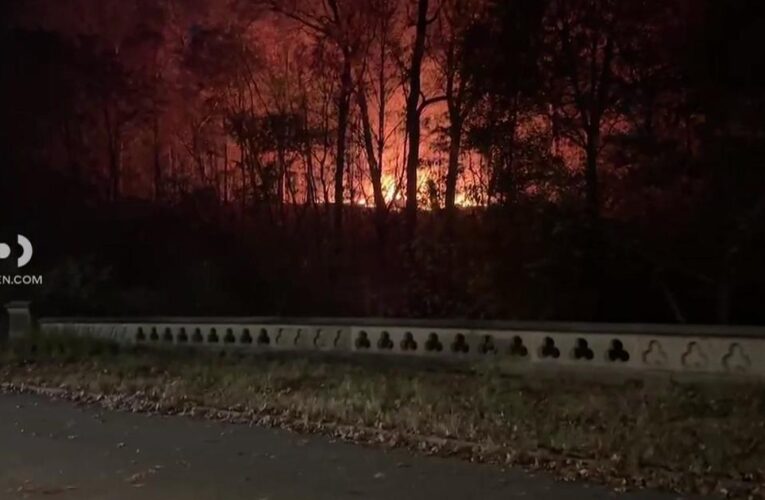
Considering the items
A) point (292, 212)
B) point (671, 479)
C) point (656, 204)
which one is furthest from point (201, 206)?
point (671, 479)

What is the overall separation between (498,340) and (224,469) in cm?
461

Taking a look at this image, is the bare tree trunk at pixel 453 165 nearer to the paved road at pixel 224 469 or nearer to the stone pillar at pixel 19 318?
the paved road at pixel 224 469

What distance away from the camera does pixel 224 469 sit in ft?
22.2

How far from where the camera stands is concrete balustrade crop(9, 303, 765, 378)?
8.88m

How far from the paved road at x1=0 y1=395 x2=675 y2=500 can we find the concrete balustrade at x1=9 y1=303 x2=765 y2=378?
3.36 m

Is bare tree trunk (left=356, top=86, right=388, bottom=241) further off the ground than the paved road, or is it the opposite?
bare tree trunk (left=356, top=86, right=388, bottom=241)

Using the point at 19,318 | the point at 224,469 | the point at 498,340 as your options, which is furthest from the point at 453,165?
the point at 19,318

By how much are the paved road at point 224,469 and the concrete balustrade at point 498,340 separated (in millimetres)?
3362

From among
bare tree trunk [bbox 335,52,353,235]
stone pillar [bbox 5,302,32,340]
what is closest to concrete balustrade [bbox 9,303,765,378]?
stone pillar [bbox 5,302,32,340]

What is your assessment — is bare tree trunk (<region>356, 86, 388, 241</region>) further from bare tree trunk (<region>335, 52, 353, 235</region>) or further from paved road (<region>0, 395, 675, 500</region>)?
paved road (<region>0, 395, 675, 500</region>)

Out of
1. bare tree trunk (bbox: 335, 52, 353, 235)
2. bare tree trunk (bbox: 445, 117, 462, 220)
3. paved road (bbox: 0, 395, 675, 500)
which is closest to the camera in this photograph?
paved road (bbox: 0, 395, 675, 500)

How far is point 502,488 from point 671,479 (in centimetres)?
106

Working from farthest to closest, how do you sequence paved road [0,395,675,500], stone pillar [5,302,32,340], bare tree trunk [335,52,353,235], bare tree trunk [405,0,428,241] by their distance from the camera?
stone pillar [5,302,32,340], bare tree trunk [335,52,353,235], bare tree trunk [405,0,428,241], paved road [0,395,675,500]

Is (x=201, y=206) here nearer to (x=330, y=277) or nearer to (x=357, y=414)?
(x=330, y=277)
